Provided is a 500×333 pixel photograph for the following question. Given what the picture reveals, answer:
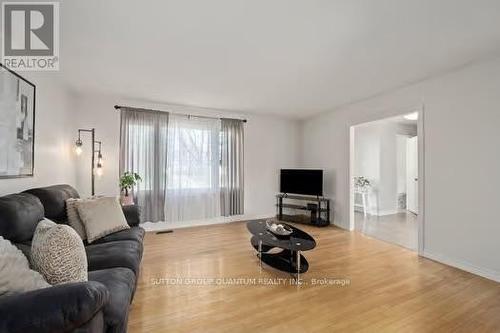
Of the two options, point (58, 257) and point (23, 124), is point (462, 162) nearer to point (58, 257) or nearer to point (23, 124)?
point (58, 257)

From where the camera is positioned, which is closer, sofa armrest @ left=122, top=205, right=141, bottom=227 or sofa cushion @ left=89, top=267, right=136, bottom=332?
sofa cushion @ left=89, top=267, right=136, bottom=332

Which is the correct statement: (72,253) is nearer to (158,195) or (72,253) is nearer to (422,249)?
(158,195)

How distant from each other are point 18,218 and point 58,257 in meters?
0.63

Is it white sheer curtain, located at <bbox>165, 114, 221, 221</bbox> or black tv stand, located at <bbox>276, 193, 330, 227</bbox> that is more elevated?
white sheer curtain, located at <bbox>165, 114, 221, 221</bbox>

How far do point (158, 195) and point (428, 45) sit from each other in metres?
4.11

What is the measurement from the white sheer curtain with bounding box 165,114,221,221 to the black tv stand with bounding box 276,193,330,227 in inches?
55.6

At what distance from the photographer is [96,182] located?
378 cm

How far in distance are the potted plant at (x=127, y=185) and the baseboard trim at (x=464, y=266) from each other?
13.4 ft

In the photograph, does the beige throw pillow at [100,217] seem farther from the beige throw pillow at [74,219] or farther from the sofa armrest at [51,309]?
the sofa armrest at [51,309]

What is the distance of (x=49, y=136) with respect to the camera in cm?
279

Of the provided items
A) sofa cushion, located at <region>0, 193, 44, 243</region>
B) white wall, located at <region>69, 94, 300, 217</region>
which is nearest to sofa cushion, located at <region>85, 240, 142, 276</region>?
sofa cushion, located at <region>0, 193, 44, 243</region>

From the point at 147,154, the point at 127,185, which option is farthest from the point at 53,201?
the point at 147,154

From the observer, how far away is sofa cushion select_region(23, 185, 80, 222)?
6.67 feet

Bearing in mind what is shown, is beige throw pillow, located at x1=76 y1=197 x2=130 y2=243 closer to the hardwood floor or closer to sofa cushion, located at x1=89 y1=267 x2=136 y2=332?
the hardwood floor
